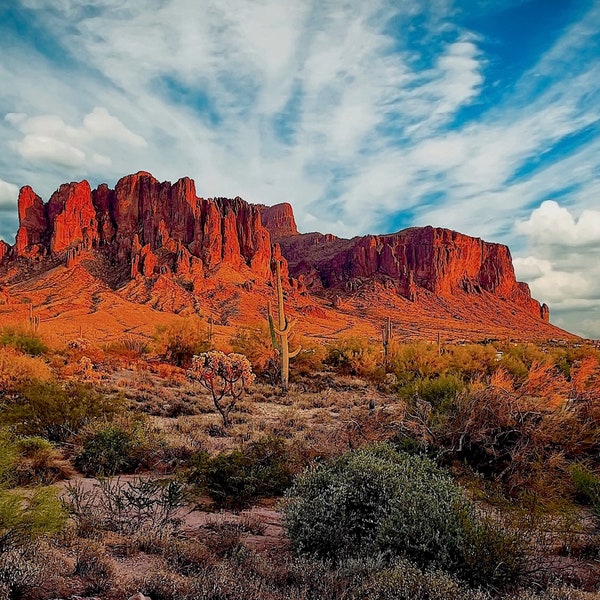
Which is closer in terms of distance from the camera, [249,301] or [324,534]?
[324,534]

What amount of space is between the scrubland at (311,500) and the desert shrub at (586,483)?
27 millimetres

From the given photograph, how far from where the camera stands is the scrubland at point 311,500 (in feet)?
12.8

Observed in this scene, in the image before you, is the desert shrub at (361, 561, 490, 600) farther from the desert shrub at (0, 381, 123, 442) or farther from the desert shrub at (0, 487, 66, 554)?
the desert shrub at (0, 381, 123, 442)

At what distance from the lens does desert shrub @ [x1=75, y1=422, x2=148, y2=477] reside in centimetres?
827

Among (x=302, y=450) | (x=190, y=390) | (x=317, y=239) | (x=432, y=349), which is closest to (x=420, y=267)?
(x=317, y=239)

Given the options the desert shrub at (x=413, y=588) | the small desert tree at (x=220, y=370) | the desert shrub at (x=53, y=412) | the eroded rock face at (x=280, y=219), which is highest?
the eroded rock face at (x=280, y=219)

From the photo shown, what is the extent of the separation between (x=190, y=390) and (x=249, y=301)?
194ft

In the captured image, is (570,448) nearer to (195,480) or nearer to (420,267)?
(195,480)

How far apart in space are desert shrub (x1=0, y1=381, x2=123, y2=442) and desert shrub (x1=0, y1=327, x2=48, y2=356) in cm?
1184

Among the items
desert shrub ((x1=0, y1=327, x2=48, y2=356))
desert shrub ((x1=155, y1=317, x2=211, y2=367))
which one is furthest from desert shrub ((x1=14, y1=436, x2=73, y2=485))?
desert shrub ((x1=155, y1=317, x2=211, y2=367))

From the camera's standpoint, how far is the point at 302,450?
8.63 meters

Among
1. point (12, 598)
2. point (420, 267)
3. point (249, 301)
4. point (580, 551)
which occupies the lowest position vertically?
point (580, 551)

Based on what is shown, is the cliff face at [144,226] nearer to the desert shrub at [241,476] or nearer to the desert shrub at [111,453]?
the desert shrub at [111,453]

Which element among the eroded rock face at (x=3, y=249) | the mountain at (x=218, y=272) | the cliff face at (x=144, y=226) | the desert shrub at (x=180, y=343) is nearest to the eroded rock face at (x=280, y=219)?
the mountain at (x=218, y=272)
